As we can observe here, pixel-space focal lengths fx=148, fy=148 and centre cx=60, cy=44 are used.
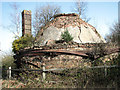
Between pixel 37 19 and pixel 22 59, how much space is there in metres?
11.0

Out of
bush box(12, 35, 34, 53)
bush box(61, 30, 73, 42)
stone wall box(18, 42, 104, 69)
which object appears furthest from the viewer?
bush box(12, 35, 34, 53)

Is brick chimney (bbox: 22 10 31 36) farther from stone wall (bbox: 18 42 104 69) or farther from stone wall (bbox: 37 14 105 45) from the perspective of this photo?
stone wall (bbox: 18 42 104 69)

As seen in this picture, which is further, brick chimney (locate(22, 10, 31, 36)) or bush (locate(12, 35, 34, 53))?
brick chimney (locate(22, 10, 31, 36))

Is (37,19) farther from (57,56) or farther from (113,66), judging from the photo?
(113,66)

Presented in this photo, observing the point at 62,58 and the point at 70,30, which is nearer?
the point at 62,58

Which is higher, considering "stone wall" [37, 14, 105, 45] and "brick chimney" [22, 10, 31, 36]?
"brick chimney" [22, 10, 31, 36]

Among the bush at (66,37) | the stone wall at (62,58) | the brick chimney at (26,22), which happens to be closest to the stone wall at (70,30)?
the bush at (66,37)

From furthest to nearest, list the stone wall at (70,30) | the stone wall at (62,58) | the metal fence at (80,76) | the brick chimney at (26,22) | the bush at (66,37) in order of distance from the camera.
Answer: the brick chimney at (26,22), the stone wall at (70,30), the bush at (66,37), the stone wall at (62,58), the metal fence at (80,76)

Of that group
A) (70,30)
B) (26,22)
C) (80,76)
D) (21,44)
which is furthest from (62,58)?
(26,22)

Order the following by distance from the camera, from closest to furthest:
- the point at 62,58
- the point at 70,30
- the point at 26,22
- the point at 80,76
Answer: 1. the point at 80,76
2. the point at 62,58
3. the point at 70,30
4. the point at 26,22

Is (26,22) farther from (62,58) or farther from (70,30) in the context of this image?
(62,58)

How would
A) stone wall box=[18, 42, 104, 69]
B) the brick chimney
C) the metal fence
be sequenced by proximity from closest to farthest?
the metal fence → stone wall box=[18, 42, 104, 69] → the brick chimney

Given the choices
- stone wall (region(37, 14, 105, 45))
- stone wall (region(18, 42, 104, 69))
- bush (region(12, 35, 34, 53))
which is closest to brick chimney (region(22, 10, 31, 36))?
bush (region(12, 35, 34, 53))

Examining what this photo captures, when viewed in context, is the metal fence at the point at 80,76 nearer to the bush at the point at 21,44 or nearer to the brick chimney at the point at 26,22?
the bush at the point at 21,44
